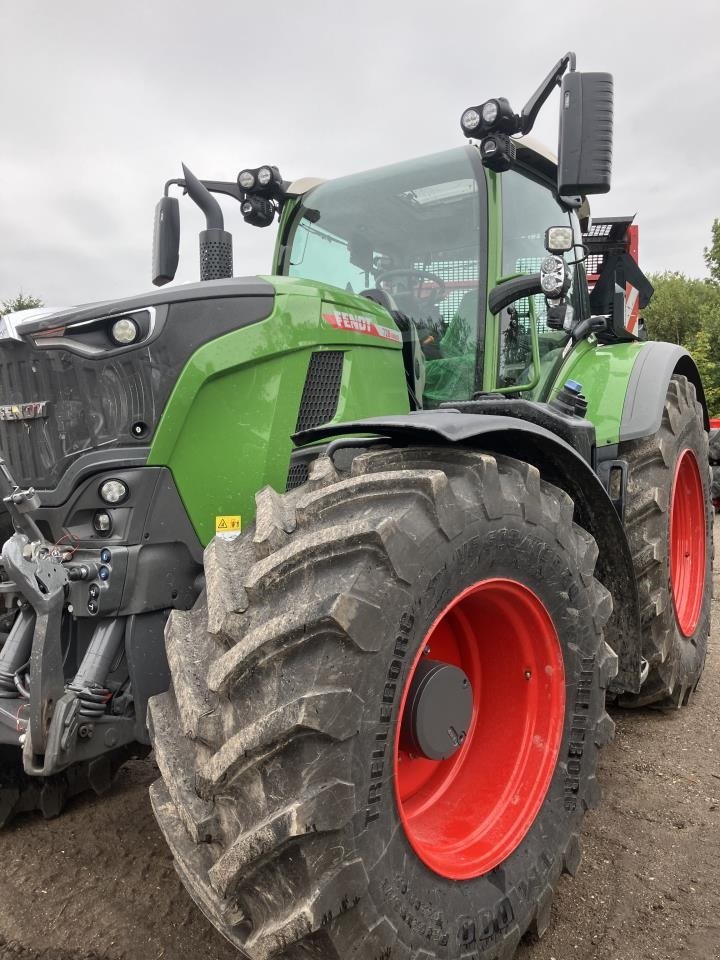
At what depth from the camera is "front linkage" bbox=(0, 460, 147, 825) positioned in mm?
1966

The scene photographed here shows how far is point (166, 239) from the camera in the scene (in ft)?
10.3

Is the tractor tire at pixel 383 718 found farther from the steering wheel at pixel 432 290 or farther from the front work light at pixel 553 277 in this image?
the steering wheel at pixel 432 290

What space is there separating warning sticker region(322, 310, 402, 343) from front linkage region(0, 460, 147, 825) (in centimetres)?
103

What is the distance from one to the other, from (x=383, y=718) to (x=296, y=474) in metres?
0.97

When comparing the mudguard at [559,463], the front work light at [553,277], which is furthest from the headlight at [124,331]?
the front work light at [553,277]

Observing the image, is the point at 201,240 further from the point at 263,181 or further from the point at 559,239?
the point at 559,239

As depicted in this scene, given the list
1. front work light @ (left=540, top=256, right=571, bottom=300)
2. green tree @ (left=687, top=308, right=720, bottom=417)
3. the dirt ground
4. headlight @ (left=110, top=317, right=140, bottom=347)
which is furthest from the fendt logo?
green tree @ (left=687, top=308, right=720, bottom=417)

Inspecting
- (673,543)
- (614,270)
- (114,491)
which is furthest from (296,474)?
(614,270)

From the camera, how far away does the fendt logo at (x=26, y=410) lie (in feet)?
7.25

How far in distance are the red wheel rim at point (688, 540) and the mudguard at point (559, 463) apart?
4.02 ft

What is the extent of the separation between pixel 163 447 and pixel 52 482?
34 centimetres

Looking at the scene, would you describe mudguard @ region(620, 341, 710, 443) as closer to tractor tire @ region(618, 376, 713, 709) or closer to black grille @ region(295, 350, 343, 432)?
tractor tire @ region(618, 376, 713, 709)

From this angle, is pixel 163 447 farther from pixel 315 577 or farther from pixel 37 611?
pixel 315 577

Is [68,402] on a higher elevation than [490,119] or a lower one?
lower
